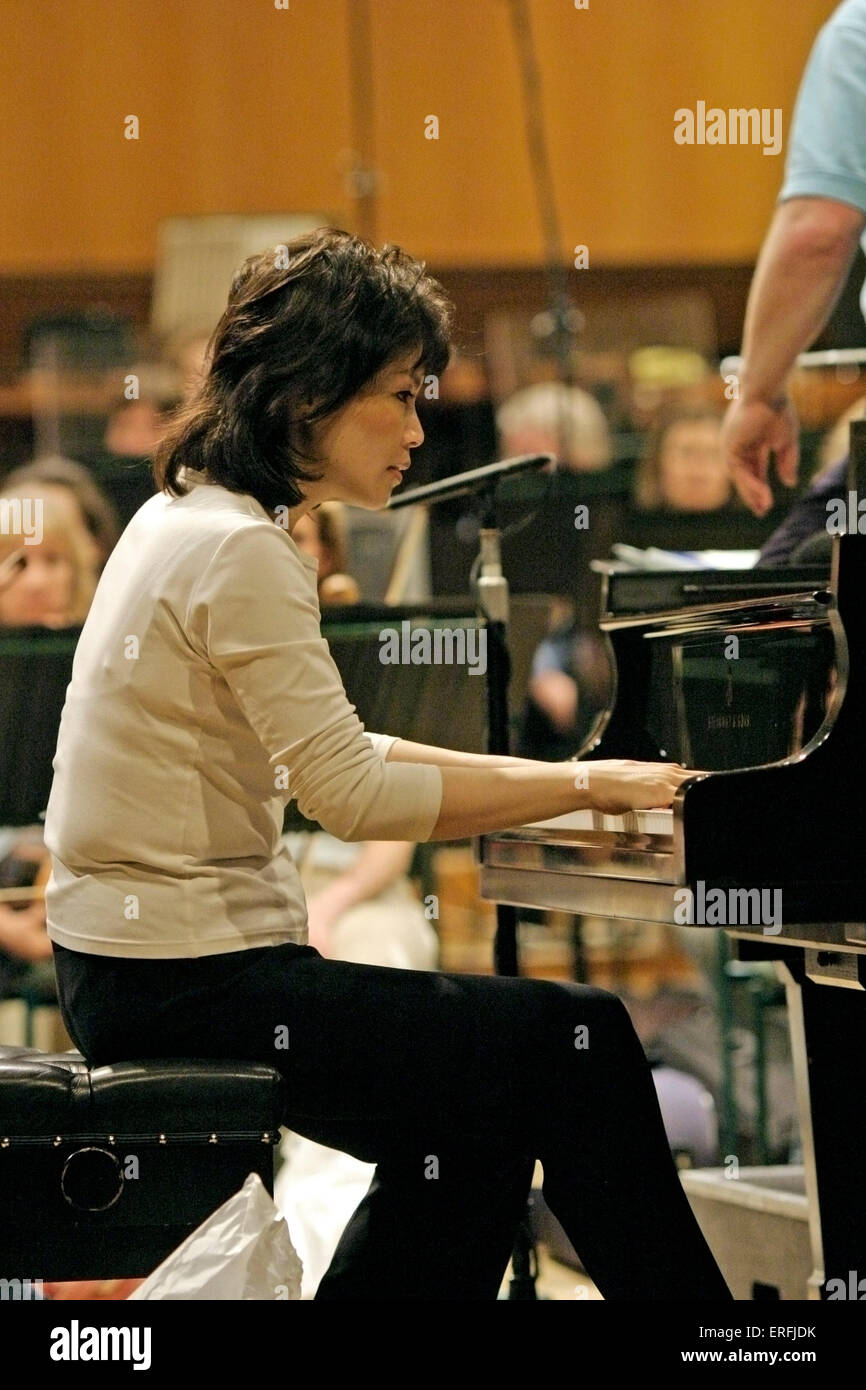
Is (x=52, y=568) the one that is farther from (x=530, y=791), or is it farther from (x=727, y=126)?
(x=727, y=126)

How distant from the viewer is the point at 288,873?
1.89m

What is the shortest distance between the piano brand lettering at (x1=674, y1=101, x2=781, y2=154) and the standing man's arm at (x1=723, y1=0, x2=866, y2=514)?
5011mm

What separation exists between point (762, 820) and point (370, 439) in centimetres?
58

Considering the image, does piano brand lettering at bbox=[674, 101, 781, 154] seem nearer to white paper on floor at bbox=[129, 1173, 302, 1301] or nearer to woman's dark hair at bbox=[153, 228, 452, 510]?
woman's dark hair at bbox=[153, 228, 452, 510]

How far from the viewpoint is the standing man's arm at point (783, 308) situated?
2.49 meters

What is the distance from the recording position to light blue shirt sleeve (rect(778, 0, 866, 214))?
8.04 ft

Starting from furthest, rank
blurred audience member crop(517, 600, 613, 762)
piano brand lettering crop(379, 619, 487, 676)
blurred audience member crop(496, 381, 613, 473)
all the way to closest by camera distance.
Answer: blurred audience member crop(496, 381, 613, 473) → blurred audience member crop(517, 600, 613, 762) → piano brand lettering crop(379, 619, 487, 676)

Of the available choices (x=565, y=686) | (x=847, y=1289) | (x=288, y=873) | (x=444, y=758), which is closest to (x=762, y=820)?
(x=444, y=758)

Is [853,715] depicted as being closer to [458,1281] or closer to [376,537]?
[458,1281]

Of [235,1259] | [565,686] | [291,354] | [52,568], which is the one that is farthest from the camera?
[565,686]

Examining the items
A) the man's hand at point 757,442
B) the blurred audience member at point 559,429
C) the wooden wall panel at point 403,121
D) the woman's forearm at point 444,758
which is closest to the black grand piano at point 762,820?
the woman's forearm at point 444,758

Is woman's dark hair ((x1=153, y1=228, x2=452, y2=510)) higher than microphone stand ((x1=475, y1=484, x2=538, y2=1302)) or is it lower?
higher

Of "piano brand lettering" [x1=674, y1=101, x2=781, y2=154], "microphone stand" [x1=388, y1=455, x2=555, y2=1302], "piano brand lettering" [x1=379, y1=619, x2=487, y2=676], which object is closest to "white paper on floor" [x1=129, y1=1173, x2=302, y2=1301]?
"microphone stand" [x1=388, y1=455, x2=555, y2=1302]

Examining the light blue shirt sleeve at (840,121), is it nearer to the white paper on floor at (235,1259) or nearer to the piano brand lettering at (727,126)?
the white paper on floor at (235,1259)
